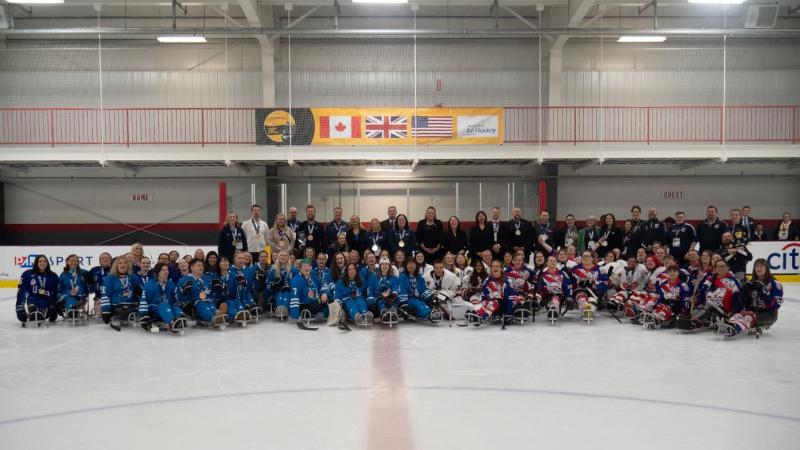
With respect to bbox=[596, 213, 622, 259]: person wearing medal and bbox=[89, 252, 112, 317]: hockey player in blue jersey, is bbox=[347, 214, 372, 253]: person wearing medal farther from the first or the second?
bbox=[596, 213, 622, 259]: person wearing medal

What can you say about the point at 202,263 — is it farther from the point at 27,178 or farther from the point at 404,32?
the point at 27,178

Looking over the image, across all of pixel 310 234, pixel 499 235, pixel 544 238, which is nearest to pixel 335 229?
pixel 310 234

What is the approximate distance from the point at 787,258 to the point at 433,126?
966 centimetres

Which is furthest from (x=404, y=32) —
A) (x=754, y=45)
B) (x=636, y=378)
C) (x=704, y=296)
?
(x=754, y=45)

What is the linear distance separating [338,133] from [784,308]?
1094cm

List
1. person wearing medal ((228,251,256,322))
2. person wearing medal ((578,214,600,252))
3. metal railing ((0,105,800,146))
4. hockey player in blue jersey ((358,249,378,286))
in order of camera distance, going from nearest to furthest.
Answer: person wearing medal ((228,251,256,322))
hockey player in blue jersey ((358,249,378,286))
person wearing medal ((578,214,600,252))
metal railing ((0,105,800,146))

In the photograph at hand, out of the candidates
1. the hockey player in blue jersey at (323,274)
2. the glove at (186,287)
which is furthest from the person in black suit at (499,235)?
the glove at (186,287)

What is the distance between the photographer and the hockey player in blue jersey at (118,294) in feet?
30.0

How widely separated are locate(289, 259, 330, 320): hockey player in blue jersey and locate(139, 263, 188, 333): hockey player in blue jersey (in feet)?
5.27

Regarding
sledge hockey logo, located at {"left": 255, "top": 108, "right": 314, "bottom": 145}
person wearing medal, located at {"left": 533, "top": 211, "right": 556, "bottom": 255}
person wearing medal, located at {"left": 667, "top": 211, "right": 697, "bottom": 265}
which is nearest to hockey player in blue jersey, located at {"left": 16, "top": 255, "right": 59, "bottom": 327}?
sledge hockey logo, located at {"left": 255, "top": 108, "right": 314, "bottom": 145}

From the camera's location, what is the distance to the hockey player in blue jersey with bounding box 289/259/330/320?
9289 mm

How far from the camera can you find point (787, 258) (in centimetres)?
1541

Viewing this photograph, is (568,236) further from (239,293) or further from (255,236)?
(239,293)

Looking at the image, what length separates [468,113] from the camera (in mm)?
16453
